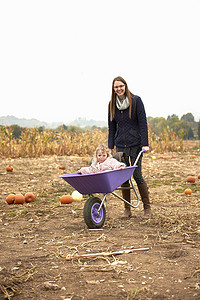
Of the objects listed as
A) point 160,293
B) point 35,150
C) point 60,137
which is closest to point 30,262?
point 160,293

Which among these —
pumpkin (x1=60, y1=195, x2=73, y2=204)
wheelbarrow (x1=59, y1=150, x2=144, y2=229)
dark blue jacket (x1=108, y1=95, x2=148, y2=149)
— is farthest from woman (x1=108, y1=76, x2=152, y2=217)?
pumpkin (x1=60, y1=195, x2=73, y2=204)

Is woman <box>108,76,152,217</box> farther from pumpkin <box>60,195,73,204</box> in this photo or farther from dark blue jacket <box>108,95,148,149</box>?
pumpkin <box>60,195,73,204</box>

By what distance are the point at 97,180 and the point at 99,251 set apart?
32.3 inches

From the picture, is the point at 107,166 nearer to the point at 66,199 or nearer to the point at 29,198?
the point at 66,199

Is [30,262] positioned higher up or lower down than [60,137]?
lower down

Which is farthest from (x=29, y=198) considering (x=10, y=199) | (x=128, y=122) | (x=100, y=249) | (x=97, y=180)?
(x=100, y=249)

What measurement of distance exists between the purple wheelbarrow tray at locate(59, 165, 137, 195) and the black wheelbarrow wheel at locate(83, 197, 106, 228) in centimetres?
14

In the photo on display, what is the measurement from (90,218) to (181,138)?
12098 mm

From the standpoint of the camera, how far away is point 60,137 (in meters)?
13.4

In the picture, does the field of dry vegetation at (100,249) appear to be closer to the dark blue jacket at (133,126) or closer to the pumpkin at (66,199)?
the pumpkin at (66,199)

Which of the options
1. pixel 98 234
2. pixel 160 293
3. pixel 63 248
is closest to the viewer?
pixel 160 293

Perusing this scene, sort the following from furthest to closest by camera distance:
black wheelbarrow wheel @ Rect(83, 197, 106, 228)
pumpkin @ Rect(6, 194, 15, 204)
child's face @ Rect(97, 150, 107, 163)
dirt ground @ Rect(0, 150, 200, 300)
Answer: pumpkin @ Rect(6, 194, 15, 204), child's face @ Rect(97, 150, 107, 163), black wheelbarrow wheel @ Rect(83, 197, 106, 228), dirt ground @ Rect(0, 150, 200, 300)

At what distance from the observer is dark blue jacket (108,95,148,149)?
4.41 m

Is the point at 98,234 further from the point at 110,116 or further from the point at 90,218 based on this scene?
the point at 110,116
